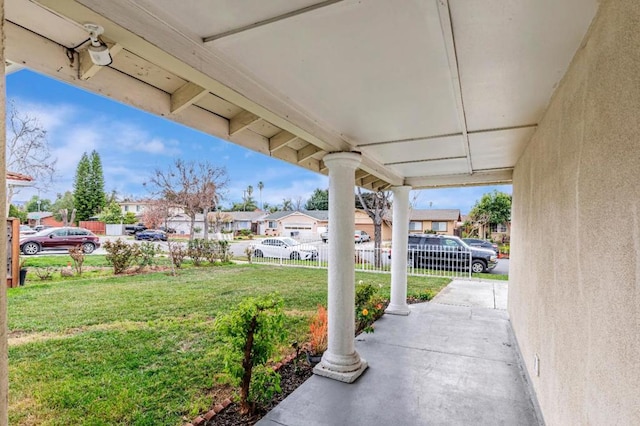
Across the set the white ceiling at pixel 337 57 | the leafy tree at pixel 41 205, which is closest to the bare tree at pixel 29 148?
the white ceiling at pixel 337 57

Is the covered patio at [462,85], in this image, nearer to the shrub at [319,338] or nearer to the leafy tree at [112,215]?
the shrub at [319,338]

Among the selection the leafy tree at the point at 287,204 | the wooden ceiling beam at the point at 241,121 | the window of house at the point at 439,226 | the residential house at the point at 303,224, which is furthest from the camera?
the leafy tree at the point at 287,204

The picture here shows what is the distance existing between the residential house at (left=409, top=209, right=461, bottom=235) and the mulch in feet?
74.2

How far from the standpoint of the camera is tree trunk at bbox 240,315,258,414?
9.01 feet

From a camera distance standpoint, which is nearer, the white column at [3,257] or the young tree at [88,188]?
the white column at [3,257]

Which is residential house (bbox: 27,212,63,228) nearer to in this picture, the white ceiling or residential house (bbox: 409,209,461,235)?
residential house (bbox: 409,209,461,235)

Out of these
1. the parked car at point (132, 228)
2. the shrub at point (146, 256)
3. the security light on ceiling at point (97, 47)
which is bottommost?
the shrub at point (146, 256)

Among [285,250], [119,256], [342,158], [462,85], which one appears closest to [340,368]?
[342,158]

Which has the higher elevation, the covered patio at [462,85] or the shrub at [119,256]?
the covered patio at [462,85]

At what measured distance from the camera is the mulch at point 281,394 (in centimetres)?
268

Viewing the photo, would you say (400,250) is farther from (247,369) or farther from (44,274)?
(44,274)

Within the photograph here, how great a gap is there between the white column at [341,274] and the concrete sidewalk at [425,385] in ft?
0.67

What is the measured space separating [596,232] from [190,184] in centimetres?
1476

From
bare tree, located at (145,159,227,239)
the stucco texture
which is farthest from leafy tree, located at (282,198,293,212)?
the stucco texture
